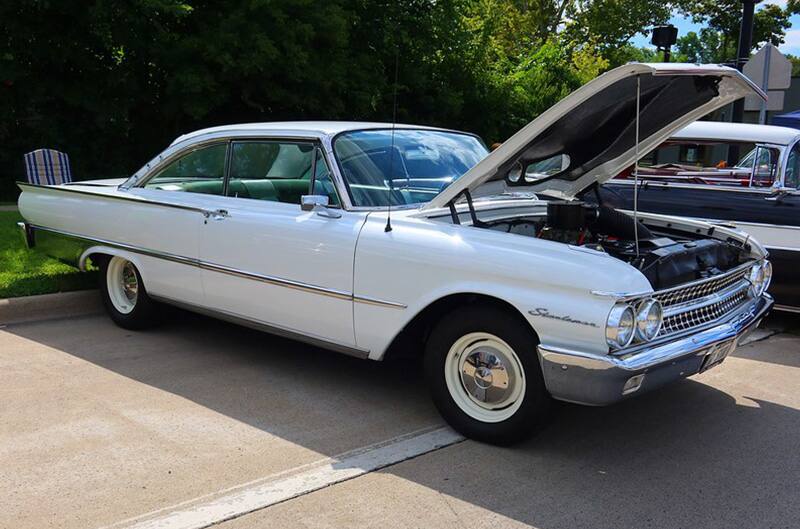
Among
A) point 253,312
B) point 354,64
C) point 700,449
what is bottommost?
point 700,449

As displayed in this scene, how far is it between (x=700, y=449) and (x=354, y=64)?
12.0 meters

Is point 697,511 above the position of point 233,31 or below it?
below

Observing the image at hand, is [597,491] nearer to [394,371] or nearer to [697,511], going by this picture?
[697,511]

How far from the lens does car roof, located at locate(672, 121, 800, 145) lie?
22.4 ft

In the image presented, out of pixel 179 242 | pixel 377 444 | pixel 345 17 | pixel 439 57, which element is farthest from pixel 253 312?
pixel 439 57

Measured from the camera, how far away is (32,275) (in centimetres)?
660

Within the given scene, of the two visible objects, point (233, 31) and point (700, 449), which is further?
point (233, 31)

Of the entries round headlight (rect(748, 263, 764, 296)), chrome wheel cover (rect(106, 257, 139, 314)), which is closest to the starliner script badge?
round headlight (rect(748, 263, 764, 296))

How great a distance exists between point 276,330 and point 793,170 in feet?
16.5

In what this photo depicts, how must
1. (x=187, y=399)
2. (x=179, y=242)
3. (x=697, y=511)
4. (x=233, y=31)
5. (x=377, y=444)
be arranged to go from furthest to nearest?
(x=233, y=31), (x=179, y=242), (x=187, y=399), (x=377, y=444), (x=697, y=511)

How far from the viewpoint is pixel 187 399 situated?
14.3 ft

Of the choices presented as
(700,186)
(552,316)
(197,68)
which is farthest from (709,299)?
(197,68)

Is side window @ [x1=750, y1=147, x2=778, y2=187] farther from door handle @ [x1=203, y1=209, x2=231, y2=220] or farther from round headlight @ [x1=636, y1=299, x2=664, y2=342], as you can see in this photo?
door handle @ [x1=203, y1=209, x2=231, y2=220]

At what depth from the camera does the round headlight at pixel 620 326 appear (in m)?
3.24
